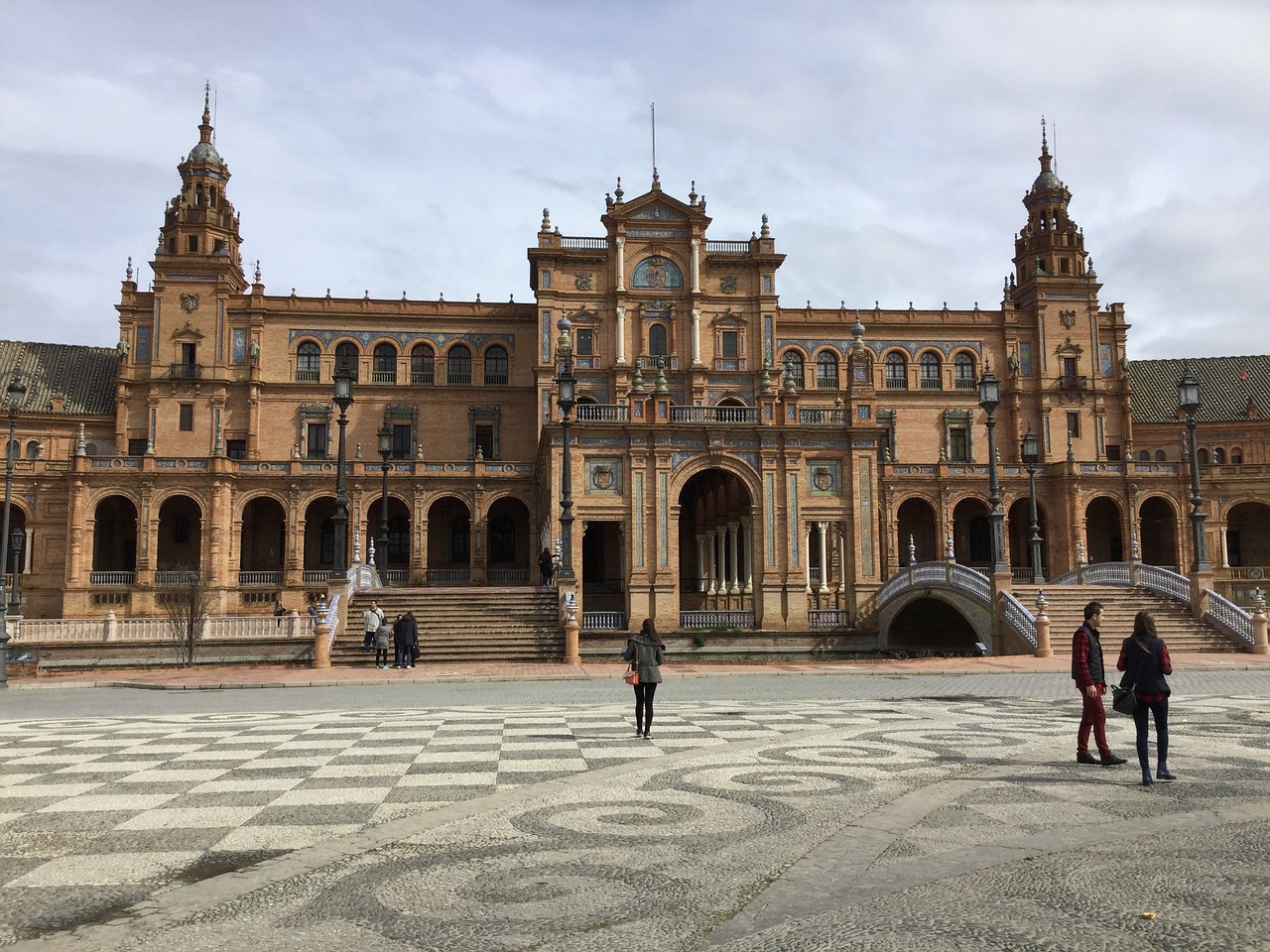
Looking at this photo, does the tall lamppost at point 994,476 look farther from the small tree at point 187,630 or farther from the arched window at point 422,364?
the arched window at point 422,364

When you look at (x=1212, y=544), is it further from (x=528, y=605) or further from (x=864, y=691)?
(x=864, y=691)

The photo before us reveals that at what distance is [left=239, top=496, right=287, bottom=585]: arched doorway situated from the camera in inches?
2108

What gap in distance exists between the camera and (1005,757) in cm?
1067

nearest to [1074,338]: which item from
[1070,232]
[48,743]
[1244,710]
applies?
[1070,232]

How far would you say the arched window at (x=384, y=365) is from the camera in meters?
57.3

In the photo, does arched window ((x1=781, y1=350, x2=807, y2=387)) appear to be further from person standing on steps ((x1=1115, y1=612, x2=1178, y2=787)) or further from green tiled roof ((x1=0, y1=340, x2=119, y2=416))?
person standing on steps ((x1=1115, y1=612, x2=1178, y2=787))

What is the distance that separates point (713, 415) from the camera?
123 feet

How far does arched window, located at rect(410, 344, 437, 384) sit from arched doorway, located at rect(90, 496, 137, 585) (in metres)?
15.7

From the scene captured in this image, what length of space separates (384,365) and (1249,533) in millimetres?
48671

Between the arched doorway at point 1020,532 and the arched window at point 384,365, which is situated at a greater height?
the arched window at point 384,365

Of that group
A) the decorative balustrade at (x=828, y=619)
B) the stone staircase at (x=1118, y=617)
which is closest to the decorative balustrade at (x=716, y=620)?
the decorative balustrade at (x=828, y=619)

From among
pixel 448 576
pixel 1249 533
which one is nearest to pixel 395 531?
pixel 448 576

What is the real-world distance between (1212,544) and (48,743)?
184 feet

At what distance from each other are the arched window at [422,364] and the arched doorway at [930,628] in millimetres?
30014
